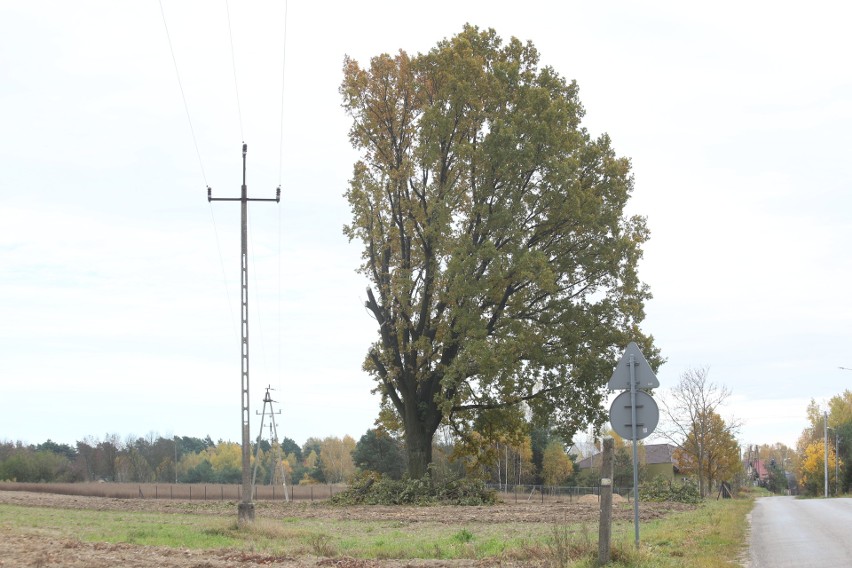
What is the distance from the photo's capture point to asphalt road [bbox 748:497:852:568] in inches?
581

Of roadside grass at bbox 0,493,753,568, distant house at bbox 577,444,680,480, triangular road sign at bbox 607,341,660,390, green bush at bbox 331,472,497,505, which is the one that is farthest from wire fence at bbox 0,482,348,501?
triangular road sign at bbox 607,341,660,390

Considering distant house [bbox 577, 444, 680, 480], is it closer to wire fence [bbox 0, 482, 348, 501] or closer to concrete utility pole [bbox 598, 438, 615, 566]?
wire fence [bbox 0, 482, 348, 501]

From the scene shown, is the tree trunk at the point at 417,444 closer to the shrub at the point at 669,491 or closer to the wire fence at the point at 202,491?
the shrub at the point at 669,491

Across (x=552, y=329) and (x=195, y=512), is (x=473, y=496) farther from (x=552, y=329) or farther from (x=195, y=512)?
(x=195, y=512)

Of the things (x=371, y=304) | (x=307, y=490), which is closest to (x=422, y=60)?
(x=371, y=304)

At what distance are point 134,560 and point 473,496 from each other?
856 inches

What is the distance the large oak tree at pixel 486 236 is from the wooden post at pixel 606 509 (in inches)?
740

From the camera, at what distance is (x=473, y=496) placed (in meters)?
34.9

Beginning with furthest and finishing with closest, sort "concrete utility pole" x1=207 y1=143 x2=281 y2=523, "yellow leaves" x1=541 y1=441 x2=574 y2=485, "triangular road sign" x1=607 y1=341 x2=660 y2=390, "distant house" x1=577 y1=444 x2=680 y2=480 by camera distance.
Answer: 1. "distant house" x1=577 y1=444 x2=680 y2=480
2. "yellow leaves" x1=541 y1=441 x2=574 y2=485
3. "concrete utility pole" x1=207 y1=143 x2=281 y2=523
4. "triangular road sign" x1=607 y1=341 x2=660 y2=390

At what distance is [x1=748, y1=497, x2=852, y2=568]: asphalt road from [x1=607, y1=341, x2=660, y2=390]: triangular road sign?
3384mm

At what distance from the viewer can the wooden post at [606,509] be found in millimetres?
12148

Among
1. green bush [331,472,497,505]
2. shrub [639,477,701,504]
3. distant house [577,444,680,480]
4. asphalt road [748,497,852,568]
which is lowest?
distant house [577,444,680,480]

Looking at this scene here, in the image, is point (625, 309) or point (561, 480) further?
point (561, 480)

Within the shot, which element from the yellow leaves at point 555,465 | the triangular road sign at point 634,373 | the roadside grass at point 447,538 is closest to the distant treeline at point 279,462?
the yellow leaves at point 555,465
